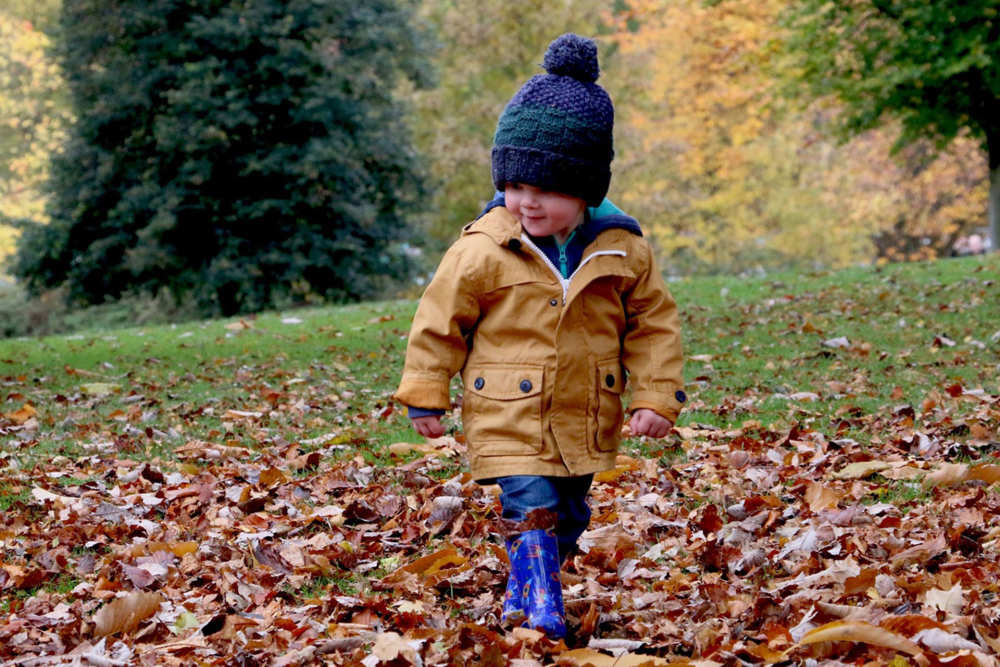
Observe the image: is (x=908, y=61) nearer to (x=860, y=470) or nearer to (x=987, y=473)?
(x=860, y=470)

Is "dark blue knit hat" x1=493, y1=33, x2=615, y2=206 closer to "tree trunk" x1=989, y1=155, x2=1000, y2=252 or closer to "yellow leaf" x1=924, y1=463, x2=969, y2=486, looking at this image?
"yellow leaf" x1=924, y1=463, x2=969, y2=486

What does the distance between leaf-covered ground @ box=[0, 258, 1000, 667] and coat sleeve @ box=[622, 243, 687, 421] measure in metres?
0.66

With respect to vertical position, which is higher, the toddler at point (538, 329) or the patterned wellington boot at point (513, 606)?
the toddler at point (538, 329)

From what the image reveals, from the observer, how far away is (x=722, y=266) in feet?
107

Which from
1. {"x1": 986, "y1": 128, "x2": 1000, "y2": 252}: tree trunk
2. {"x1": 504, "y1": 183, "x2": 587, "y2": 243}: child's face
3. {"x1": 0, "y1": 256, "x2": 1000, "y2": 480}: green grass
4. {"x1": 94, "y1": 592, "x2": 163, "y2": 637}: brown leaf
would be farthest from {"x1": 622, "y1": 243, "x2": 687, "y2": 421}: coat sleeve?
{"x1": 986, "y1": 128, "x2": 1000, "y2": 252}: tree trunk

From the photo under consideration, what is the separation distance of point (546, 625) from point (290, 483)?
260 cm

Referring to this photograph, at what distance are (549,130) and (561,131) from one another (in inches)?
1.4

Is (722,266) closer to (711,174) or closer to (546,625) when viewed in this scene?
(711,174)

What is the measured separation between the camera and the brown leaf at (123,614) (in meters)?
3.66

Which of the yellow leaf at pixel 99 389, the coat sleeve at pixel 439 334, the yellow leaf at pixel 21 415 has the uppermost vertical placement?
the coat sleeve at pixel 439 334

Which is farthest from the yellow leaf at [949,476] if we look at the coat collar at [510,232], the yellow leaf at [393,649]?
the yellow leaf at [393,649]

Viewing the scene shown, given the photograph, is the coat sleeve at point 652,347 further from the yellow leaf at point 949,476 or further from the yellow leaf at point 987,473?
the yellow leaf at point 987,473

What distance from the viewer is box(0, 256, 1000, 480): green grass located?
702cm

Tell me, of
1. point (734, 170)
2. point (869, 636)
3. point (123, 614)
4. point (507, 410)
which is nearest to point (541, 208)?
point (507, 410)
